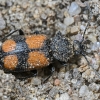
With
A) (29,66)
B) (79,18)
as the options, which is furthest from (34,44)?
(79,18)

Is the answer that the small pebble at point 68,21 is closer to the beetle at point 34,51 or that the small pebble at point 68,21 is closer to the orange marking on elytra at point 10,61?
the beetle at point 34,51

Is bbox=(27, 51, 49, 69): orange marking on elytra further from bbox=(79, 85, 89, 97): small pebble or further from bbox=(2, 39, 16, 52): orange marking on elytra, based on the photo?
bbox=(79, 85, 89, 97): small pebble

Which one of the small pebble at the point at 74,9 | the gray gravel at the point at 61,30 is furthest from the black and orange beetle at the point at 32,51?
the small pebble at the point at 74,9


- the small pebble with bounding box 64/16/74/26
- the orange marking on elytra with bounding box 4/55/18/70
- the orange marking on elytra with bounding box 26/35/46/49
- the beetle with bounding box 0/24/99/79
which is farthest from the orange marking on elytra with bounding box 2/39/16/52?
the small pebble with bounding box 64/16/74/26

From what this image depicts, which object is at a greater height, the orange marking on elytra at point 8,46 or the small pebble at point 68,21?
the small pebble at point 68,21

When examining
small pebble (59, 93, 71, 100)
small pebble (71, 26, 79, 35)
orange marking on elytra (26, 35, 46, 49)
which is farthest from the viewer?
small pebble (71, 26, 79, 35)

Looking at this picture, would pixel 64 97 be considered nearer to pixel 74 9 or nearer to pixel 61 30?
pixel 61 30

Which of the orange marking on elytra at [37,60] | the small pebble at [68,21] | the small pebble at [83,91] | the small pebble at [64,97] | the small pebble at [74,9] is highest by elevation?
the small pebble at [74,9]
